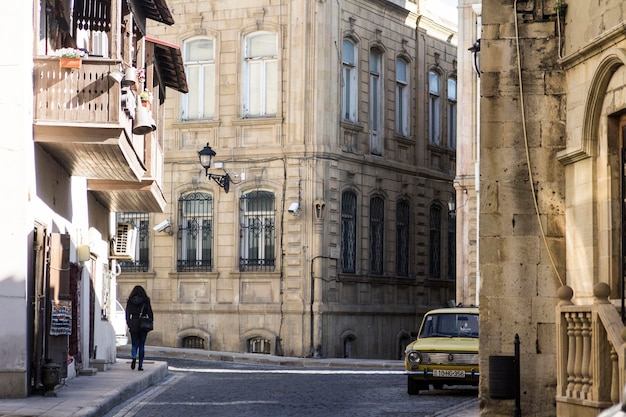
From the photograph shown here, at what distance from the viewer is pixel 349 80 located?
137 ft

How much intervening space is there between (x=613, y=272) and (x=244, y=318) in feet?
82.5

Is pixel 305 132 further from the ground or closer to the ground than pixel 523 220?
further from the ground

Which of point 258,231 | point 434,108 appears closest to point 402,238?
point 434,108

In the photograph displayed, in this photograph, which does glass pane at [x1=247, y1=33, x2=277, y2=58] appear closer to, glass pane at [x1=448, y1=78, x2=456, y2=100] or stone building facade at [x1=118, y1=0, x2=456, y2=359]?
stone building facade at [x1=118, y1=0, x2=456, y2=359]

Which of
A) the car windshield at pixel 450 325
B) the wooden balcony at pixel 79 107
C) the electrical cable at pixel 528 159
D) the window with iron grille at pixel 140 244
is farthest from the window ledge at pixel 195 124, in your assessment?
the electrical cable at pixel 528 159

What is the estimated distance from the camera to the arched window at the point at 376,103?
42.7 metres

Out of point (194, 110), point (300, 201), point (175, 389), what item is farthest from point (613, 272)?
point (194, 110)

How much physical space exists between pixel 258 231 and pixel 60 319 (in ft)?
64.6

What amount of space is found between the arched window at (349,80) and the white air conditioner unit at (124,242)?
11.2 metres

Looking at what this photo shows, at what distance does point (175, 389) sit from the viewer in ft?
81.4

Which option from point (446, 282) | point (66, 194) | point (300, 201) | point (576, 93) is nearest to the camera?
point (576, 93)

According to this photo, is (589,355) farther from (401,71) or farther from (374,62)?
(401,71)

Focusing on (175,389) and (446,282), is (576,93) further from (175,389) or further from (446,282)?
(446,282)

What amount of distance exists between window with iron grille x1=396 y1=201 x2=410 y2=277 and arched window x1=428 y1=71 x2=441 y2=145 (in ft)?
9.71
